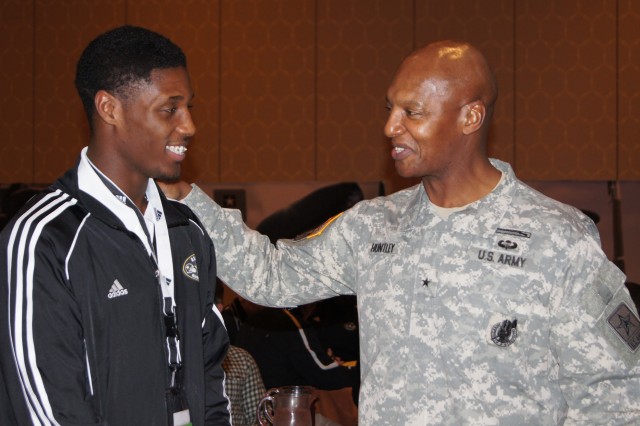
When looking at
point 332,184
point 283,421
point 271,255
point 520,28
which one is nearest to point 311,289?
point 271,255

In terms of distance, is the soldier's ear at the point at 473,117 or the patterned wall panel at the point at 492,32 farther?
the patterned wall panel at the point at 492,32

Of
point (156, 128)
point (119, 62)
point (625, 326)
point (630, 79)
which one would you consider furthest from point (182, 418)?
point (630, 79)

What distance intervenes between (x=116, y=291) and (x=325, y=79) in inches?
167

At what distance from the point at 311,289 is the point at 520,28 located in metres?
3.98

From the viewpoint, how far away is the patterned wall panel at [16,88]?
5785 millimetres

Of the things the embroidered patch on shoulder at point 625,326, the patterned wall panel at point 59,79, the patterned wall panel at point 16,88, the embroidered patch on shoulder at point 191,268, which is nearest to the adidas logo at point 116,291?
the embroidered patch on shoulder at point 191,268

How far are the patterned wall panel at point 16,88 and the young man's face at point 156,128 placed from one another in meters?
4.48

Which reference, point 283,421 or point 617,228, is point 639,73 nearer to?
point 617,228

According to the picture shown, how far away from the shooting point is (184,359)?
1606 millimetres

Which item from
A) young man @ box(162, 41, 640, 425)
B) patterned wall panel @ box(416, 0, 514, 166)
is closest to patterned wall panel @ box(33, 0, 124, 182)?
patterned wall panel @ box(416, 0, 514, 166)

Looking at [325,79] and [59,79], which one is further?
[59,79]

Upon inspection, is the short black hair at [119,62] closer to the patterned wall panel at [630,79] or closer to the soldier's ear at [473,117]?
the soldier's ear at [473,117]

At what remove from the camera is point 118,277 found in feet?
4.88

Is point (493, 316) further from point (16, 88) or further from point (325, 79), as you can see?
point (16, 88)
